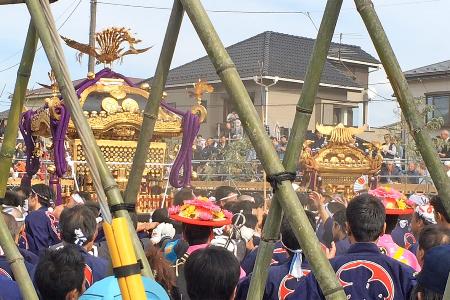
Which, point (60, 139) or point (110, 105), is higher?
point (110, 105)

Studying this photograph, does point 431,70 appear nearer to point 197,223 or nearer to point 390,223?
point 390,223

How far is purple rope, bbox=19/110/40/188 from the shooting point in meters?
7.77

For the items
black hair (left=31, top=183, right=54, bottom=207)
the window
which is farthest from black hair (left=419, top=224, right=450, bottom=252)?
the window

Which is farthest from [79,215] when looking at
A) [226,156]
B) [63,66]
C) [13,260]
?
[226,156]

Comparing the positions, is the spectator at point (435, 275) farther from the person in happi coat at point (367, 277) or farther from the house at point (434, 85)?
the house at point (434, 85)

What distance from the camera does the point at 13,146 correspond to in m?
3.10

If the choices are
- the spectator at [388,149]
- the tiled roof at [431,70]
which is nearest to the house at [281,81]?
the tiled roof at [431,70]

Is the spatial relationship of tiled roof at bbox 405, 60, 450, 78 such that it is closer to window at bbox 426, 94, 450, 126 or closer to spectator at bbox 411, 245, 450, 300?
window at bbox 426, 94, 450, 126

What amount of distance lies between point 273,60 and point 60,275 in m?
27.2

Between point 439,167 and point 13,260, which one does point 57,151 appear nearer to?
point 13,260

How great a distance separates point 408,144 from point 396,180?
3001 millimetres

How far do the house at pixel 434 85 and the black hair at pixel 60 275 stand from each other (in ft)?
82.9

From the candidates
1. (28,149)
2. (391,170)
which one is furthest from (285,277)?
(391,170)

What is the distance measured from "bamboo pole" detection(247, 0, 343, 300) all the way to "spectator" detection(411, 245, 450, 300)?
1.95ft
